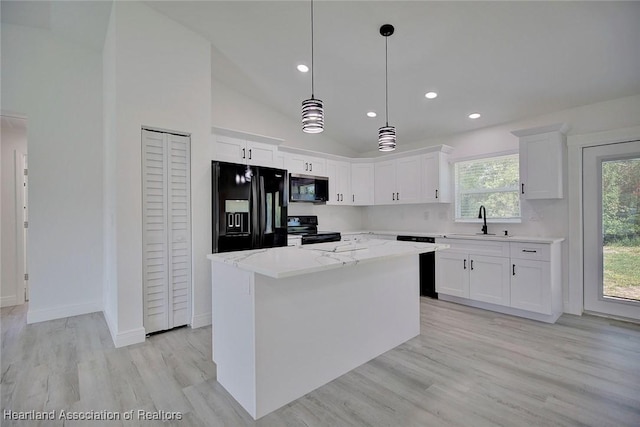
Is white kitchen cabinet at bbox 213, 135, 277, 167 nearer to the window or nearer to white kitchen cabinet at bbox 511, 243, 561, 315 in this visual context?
the window

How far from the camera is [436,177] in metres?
4.64

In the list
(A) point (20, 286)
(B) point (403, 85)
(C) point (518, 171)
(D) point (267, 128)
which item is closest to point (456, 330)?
(C) point (518, 171)

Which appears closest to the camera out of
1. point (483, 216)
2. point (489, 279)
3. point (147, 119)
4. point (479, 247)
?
point (147, 119)

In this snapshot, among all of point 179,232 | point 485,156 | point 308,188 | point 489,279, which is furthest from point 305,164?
point 489,279

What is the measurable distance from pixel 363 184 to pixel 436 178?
134cm

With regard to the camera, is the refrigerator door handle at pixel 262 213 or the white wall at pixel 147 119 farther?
the refrigerator door handle at pixel 262 213

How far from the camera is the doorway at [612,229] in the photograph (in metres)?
3.39

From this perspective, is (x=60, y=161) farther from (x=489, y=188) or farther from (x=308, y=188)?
(x=489, y=188)

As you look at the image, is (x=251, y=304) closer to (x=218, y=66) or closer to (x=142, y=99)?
(x=142, y=99)

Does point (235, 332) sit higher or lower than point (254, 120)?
lower

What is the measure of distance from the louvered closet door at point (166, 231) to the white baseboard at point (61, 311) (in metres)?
1.38

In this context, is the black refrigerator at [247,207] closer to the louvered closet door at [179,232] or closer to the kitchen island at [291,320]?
the louvered closet door at [179,232]

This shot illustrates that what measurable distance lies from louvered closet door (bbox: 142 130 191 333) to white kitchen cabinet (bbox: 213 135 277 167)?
1.47 feet

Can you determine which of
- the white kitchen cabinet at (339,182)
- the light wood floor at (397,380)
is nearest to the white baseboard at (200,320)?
the light wood floor at (397,380)
